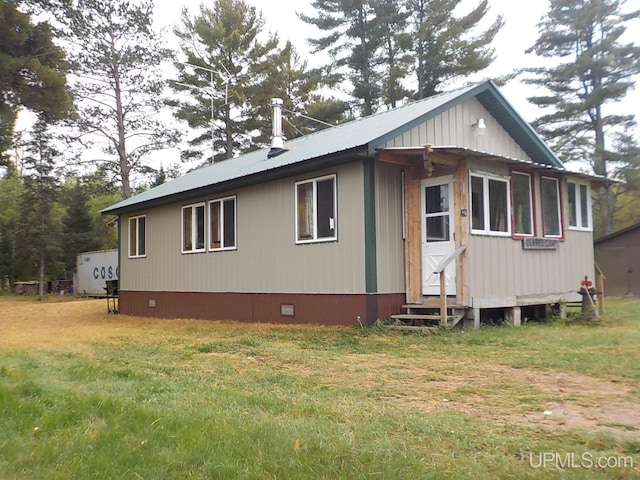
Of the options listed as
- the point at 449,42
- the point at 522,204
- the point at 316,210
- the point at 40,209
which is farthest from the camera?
the point at 40,209

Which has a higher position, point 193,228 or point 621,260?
point 193,228

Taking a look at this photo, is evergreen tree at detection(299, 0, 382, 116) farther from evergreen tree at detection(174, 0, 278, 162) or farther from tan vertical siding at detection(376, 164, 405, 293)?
tan vertical siding at detection(376, 164, 405, 293)

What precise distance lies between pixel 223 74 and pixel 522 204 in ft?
66.7

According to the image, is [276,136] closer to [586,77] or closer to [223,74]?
[223,74]

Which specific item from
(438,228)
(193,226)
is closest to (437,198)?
(438,228)

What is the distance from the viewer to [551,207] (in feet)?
35.4

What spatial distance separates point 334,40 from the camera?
2556 centimetres

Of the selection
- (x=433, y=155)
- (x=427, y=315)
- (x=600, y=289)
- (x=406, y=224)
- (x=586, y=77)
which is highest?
(x=586, y=77)

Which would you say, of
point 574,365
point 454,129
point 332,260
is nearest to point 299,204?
point 332,260

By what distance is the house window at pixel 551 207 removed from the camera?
10.6m

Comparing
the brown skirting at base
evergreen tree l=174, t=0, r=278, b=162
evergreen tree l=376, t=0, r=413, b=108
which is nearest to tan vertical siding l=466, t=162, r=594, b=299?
the brown skirting at base

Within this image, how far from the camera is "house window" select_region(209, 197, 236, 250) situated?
1202 centimetres

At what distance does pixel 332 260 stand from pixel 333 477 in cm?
684

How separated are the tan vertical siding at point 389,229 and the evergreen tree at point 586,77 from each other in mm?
18808
